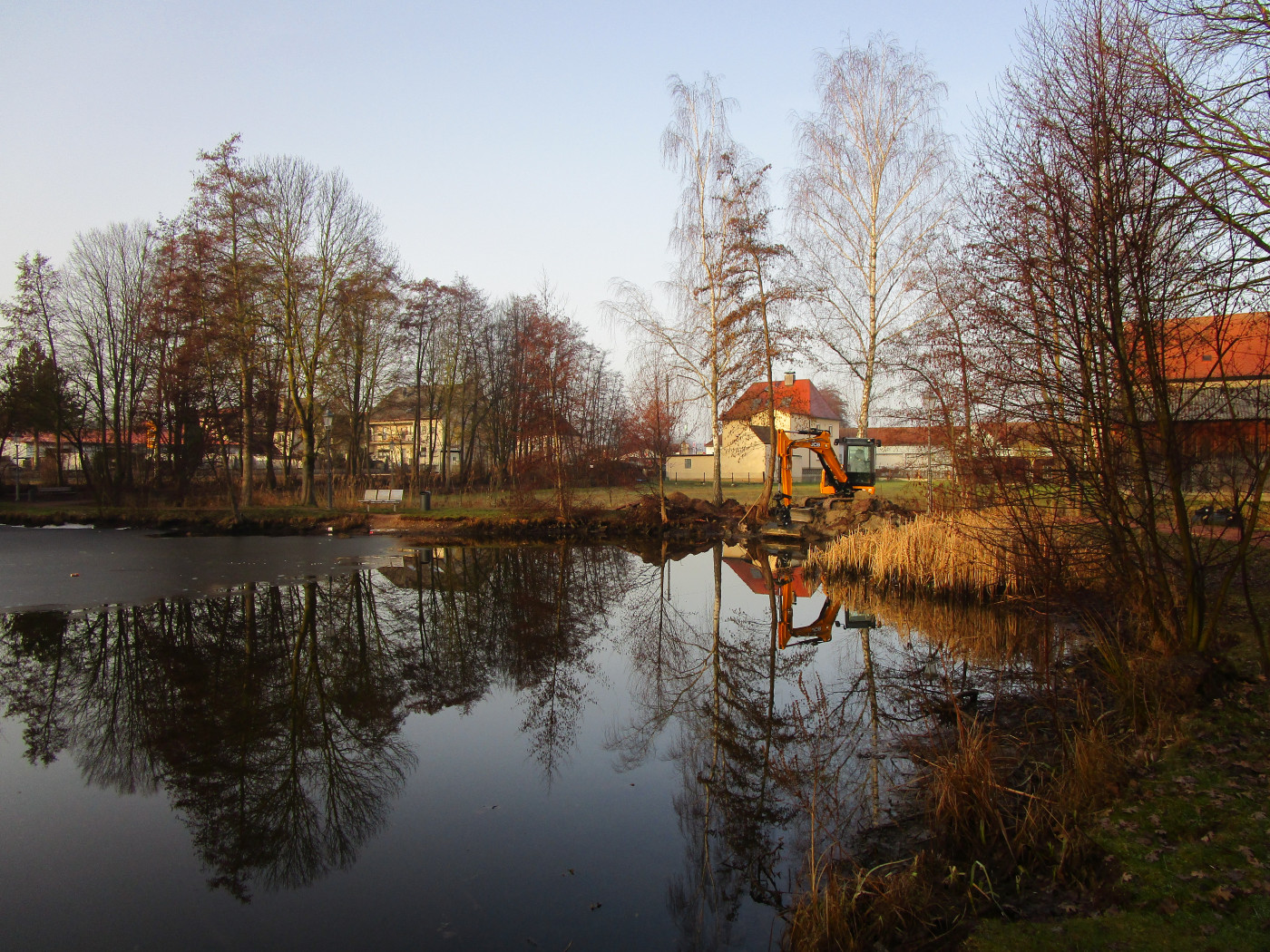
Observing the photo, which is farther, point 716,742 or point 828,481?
point 828,481

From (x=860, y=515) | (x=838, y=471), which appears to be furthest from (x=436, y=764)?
(x=838, y=471)

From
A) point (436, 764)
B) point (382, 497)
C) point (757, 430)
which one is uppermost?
point (757, 430)

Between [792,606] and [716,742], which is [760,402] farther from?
[716,742]

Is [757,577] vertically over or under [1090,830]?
under

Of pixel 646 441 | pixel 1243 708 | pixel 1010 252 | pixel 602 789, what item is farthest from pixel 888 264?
pixel 602 789

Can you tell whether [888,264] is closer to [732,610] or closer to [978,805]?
[732,610]

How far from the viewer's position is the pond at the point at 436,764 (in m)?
4.07

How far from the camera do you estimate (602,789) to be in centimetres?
571

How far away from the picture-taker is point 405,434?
4191 cm

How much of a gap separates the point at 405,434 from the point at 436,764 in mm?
37887

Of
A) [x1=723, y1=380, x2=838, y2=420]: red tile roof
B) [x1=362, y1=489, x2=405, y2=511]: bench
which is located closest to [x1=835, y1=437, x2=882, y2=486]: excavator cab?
[x1=723, y1=380, x2=838, y2=420]: red tile roof

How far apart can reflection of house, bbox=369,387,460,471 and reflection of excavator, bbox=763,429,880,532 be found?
2034 centimetres

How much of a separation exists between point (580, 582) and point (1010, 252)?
1050cm

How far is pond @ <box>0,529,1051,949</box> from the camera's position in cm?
407
